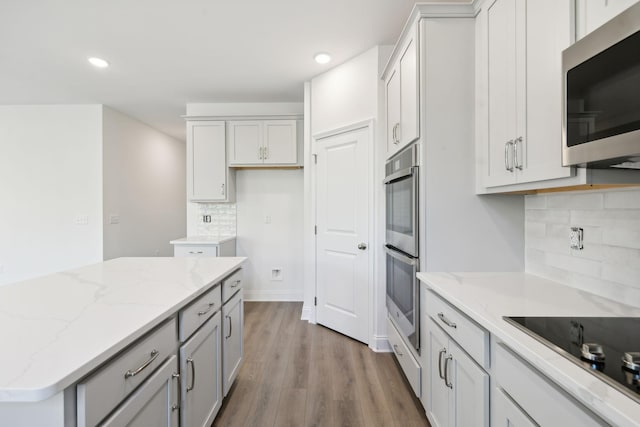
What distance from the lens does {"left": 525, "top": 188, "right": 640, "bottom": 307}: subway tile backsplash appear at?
117 cm

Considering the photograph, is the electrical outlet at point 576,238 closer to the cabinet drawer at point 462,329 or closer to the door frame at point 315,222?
the cabinet drawer at point 462,329

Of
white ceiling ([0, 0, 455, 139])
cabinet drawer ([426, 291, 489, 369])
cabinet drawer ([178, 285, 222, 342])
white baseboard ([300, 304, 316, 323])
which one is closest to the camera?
cabinet drawer ([426, 291, 489, 369])

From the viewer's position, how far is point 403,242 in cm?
208

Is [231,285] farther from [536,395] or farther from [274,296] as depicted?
[274,296]

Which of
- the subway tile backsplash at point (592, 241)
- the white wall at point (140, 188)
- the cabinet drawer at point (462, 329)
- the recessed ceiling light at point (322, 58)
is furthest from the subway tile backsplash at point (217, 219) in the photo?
the subway tile backsplash at point (592, 241)

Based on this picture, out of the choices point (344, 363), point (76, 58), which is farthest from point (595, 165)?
point (76, 58)

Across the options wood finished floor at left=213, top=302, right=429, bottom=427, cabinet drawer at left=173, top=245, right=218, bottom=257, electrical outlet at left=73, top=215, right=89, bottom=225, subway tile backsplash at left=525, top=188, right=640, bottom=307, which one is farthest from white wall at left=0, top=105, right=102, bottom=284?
subway tile backsplash at left=525, top=188, right=640, bottom=307

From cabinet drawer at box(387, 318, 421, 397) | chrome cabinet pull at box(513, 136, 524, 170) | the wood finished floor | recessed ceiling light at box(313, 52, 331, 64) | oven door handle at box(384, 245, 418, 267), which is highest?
recessed ceiling light at box(313, 52, 331, 64)

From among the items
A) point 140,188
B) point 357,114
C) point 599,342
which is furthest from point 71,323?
point 140,188

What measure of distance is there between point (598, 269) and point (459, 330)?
0.64 meters

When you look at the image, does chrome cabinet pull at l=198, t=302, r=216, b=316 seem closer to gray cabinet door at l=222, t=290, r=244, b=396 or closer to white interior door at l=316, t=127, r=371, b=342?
gray cabinet door at l=222, t=290, r=244, b=396

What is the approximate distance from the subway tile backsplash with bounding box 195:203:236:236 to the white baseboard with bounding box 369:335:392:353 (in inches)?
99.0

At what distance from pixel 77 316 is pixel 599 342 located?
1544 mm

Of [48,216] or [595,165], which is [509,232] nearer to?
[595,165]
